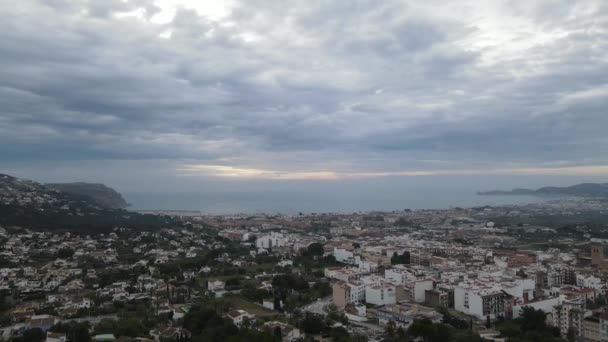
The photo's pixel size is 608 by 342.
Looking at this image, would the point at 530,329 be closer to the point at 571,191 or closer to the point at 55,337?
the point at 55,337

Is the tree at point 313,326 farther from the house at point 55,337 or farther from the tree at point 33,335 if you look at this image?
the tree at point 33,335

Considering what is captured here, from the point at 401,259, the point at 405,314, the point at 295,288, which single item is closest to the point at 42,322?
the point at 295,288

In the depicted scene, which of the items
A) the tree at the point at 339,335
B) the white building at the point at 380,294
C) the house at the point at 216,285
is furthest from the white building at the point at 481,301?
→ the house at the point at 216,285

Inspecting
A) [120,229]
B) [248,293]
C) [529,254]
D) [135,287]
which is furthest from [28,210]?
[529,254]

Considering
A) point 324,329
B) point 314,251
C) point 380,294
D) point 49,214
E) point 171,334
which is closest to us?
point 171,334

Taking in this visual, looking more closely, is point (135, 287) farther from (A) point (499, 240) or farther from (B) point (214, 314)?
(A) point (499, 240)

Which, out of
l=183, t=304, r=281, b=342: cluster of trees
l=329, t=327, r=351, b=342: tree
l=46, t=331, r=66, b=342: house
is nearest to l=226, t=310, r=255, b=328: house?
l=183, t=304, r=281, b=342: cluster of trees
